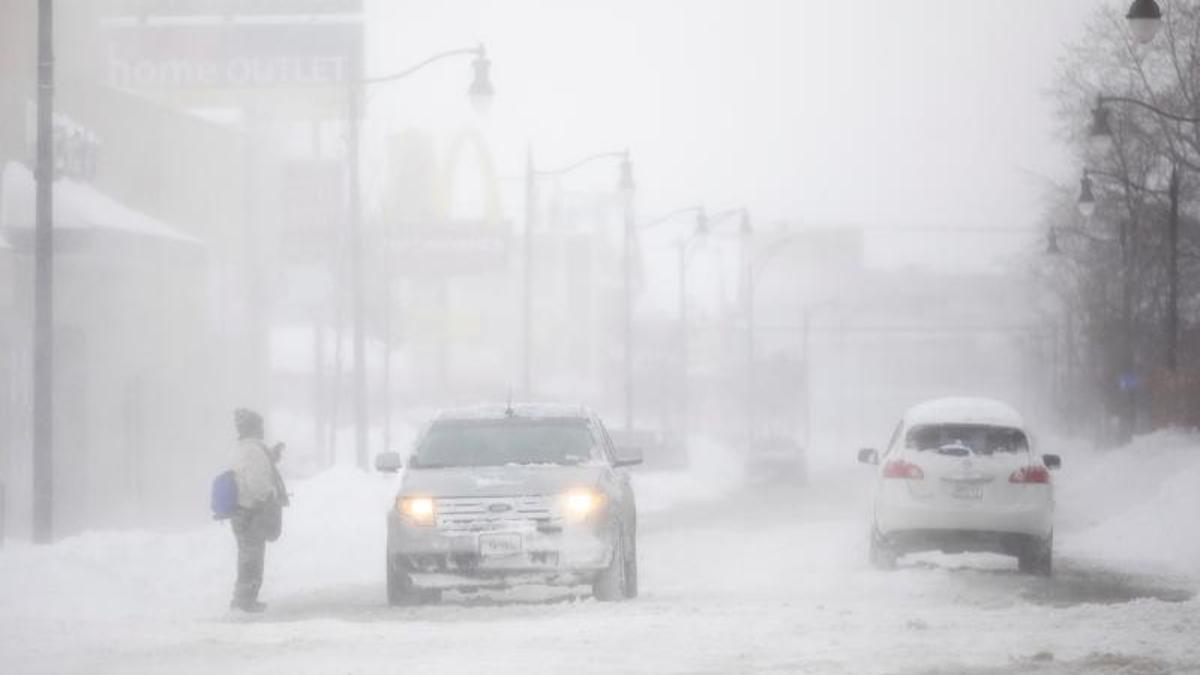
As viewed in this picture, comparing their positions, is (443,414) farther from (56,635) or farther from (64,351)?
(64,351)

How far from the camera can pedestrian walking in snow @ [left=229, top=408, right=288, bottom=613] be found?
1864cm

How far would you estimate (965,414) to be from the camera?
76.2ft

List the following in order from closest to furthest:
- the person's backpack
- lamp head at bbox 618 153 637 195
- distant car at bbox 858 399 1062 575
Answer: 1. the person's backpack
2. distant car at bbox 858 399 1062 575
3. lamp head at bbox 618 153 637 195

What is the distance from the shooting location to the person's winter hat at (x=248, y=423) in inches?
741

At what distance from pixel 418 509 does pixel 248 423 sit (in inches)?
70.4

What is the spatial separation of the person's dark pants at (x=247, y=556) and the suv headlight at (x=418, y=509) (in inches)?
54.1

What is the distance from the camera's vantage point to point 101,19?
184 feet

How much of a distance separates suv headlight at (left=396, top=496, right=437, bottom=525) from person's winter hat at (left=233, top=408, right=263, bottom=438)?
158cm

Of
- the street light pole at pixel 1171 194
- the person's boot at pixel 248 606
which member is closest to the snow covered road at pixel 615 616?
the person's boot at pixel 248 606

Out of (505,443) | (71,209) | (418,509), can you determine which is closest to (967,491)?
(505,443)

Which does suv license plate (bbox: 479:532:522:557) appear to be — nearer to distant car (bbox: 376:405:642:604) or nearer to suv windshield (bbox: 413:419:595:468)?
distant car (bbox: 376:405:642:604)

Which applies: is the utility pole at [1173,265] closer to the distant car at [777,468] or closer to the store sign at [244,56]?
the distant car at [777,468]

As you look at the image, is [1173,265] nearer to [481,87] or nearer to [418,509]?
[481,87]

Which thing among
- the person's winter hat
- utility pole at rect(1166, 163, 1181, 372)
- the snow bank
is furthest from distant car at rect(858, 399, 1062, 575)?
utility pole at rect(1166, 163, 1181, 372)
